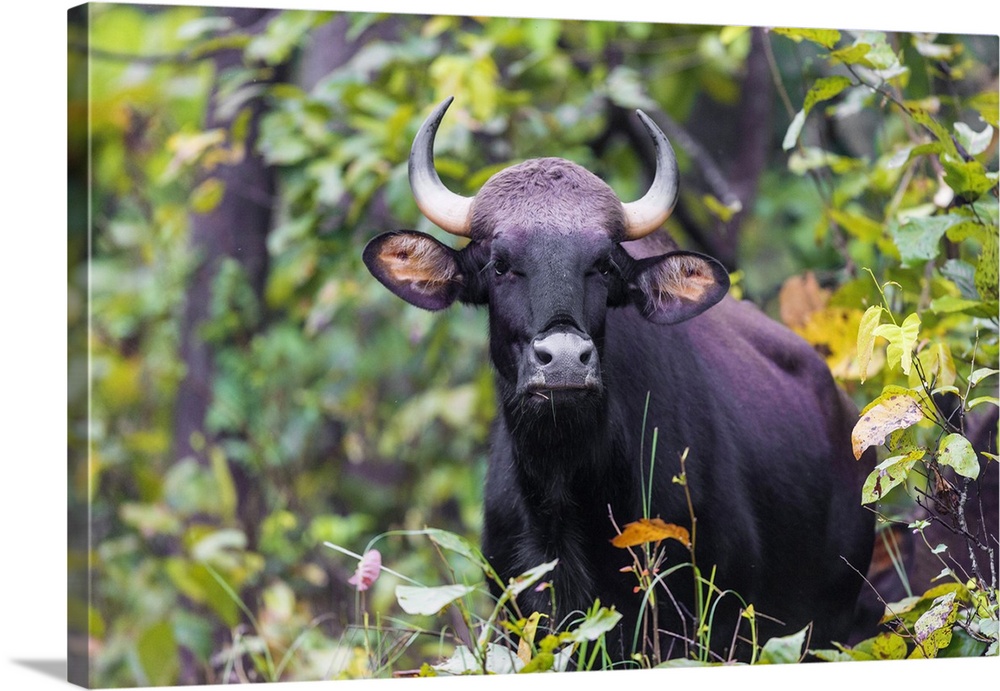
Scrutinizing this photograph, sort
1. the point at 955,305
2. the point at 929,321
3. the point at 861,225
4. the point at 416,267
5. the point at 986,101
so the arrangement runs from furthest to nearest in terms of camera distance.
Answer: the point at 861,225, the point at 929,321, the point at 986,101, the point at 955,305, the point at 416,267

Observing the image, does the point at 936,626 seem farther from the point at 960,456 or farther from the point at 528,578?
the point at 528,578

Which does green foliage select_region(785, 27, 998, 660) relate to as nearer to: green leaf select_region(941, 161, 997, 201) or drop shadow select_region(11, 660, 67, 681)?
green leaf select_region(941, 161, 997, 201)

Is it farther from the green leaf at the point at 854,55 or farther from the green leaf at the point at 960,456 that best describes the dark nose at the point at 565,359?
the green leaf at the point at 854,55

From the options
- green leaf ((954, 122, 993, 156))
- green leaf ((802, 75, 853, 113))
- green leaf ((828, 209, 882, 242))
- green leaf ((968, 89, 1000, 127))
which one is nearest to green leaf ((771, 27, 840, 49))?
green leaf ((802, 75, 853, 113))

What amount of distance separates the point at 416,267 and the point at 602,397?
0.72 meters

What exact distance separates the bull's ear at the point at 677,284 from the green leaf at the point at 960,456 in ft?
2.71

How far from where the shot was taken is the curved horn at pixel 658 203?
14.6 feet

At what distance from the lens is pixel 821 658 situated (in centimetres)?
482

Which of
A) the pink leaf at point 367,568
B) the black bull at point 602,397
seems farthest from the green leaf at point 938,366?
the pink leaf at point 367,568

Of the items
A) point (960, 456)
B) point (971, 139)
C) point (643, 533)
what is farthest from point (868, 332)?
point (971, 139)

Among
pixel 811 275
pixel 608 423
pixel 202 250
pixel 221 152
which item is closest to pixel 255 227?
pixel 202 250

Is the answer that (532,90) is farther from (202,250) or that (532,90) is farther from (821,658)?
(821,658)

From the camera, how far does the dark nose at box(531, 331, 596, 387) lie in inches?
159

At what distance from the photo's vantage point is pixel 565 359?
4.03m
